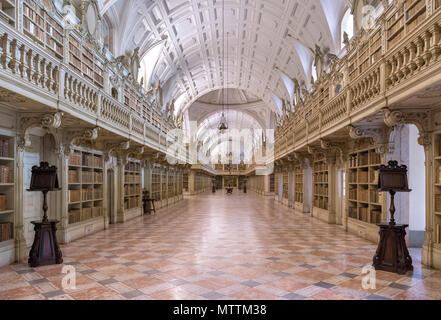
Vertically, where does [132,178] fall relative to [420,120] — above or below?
below

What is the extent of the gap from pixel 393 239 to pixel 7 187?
7501 millimetres

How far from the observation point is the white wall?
819cm

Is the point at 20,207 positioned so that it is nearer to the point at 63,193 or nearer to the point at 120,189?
the point at 63,193

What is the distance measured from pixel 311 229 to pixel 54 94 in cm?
864

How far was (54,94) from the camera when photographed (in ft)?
20.1

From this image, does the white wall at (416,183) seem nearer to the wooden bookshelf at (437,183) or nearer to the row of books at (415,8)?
the wooden bookshelf at (437,183)

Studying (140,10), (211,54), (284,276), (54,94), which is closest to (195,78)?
(211,54)

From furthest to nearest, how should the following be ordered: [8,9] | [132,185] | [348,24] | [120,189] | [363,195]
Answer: [132,185] < [120,189] < [348,24] < [363,195] < [8,9]

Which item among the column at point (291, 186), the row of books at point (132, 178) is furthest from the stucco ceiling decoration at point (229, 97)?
the row of books at point (132, 178)

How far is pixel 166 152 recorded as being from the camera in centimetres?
1722

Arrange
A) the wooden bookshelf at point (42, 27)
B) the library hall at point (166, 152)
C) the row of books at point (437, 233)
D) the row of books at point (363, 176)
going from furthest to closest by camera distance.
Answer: the row of books at point (363, 176) → the wooden bookshelf at point (42, 27) → the row of books at point (437, 233) → the library hall at point (166, 152)

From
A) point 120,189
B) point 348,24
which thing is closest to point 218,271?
point 120,189

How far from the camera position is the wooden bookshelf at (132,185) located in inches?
559

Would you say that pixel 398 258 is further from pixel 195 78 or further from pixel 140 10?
pixel 195 78
